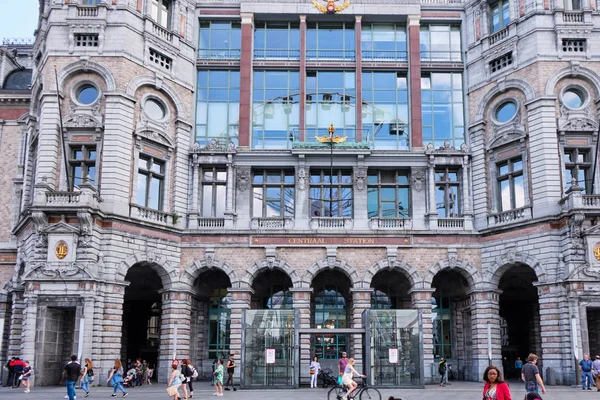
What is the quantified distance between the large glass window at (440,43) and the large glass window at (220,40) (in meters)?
13.0

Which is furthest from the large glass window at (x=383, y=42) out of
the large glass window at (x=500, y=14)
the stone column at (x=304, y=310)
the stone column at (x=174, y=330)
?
the stone column at (x=174, y=330)

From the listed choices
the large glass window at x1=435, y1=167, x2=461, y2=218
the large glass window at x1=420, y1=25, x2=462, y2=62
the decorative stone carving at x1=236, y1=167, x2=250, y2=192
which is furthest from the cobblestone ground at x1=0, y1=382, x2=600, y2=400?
the large glass window at x1=420, y1=25, x2=462, y2=62

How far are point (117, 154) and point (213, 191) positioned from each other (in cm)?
720

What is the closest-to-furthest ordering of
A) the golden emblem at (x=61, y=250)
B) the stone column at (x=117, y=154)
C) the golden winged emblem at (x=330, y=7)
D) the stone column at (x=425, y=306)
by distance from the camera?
the golden emblem at (x=61, y=250) → the stone column at (x=117, y=154) → the stone column at (x=425, y=306) → the golden winged emblem at (x=330, y=7)

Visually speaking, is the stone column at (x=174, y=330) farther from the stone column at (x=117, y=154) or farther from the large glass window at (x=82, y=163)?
the large glass window at (x=82, y=163)

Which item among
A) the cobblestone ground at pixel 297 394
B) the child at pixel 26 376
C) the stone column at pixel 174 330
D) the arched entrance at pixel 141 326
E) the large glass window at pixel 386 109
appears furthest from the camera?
the arched entrance at pixel 141 326

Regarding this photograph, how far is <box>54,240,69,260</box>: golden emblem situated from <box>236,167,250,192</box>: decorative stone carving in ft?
38.4

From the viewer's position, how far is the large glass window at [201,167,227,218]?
4269 centimetres

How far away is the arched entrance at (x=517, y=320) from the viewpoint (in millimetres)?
44469

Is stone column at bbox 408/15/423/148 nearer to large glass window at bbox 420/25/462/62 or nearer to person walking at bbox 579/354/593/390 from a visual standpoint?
large glass window at bbox 420/25/462/62

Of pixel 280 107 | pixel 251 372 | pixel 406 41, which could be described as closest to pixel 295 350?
pixel 251 372

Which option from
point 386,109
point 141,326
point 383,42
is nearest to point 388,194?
point 386,109

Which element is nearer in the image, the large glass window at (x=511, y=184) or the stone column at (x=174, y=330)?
the stone column at (x=174, y=330)

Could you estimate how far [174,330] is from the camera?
128ft
